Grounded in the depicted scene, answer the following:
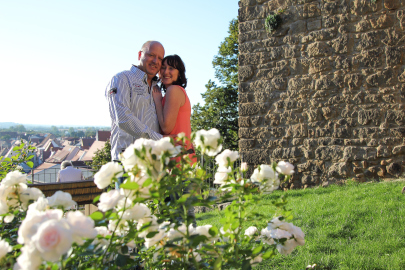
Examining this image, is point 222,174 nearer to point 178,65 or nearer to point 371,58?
point 178,65

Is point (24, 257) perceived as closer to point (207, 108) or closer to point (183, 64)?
point (183, 64)

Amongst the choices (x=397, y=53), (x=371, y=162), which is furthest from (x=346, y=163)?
(x=397, y=53)

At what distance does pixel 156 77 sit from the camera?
288 centimetres

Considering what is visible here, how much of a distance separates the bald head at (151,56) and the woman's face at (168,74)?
8 cm

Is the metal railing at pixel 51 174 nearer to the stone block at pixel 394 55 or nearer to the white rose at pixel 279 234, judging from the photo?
the white rose at pixel 279 234

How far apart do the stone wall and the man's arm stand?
387cm

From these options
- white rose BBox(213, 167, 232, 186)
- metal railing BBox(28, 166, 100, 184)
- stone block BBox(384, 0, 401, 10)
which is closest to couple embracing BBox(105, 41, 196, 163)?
white rose BBox(213, 167, 232, 186)

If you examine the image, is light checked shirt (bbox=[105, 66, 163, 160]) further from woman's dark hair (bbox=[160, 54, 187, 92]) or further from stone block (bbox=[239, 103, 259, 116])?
stone block (bbox=[239, 103, 259, 116])

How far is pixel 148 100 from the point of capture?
2619 millimetres

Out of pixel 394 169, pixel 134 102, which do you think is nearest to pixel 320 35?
pixel 394 169

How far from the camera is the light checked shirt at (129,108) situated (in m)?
2.37

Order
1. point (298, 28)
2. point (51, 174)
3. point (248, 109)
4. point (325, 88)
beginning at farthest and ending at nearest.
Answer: point (51, 174)
point (248, 109)
point (298, 28)
point (325, 88)

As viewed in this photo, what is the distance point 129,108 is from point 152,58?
43 cm

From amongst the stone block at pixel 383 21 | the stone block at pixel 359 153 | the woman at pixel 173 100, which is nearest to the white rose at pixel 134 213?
the woman at pixel 173 100
